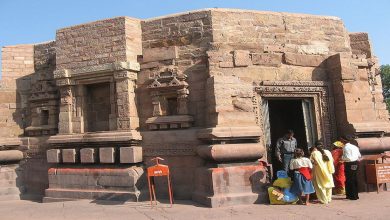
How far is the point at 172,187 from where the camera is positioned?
7281 millimetres

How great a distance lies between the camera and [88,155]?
7609mm

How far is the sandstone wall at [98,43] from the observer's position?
25.2 feet

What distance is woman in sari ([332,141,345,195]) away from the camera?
22.9ft

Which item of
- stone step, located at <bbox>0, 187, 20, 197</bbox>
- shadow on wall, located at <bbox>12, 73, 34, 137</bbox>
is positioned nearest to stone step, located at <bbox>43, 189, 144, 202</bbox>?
stone step, located at <bbox>0, 187, 20, 197</bbox>

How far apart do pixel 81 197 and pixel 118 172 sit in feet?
3.51

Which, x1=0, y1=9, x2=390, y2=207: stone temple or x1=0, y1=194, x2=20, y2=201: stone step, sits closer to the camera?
x1=0, y1=9, x2=390, y2=207: stone temple

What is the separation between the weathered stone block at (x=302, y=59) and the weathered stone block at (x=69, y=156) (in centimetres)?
528

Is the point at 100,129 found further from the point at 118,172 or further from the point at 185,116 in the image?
the point at 185,116

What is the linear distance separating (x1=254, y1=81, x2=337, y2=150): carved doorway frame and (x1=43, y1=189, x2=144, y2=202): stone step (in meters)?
3.26

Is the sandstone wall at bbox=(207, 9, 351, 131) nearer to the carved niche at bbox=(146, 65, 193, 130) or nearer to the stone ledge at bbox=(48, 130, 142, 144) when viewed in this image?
the carved niche at bbox=(146, 65, 193, 130)

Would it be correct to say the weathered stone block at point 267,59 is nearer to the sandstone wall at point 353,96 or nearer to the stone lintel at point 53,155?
the sandstone wall at point 353,96

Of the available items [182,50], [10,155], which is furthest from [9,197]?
[182,50]

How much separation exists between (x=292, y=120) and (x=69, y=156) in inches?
241

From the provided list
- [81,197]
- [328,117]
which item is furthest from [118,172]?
[328,117]
